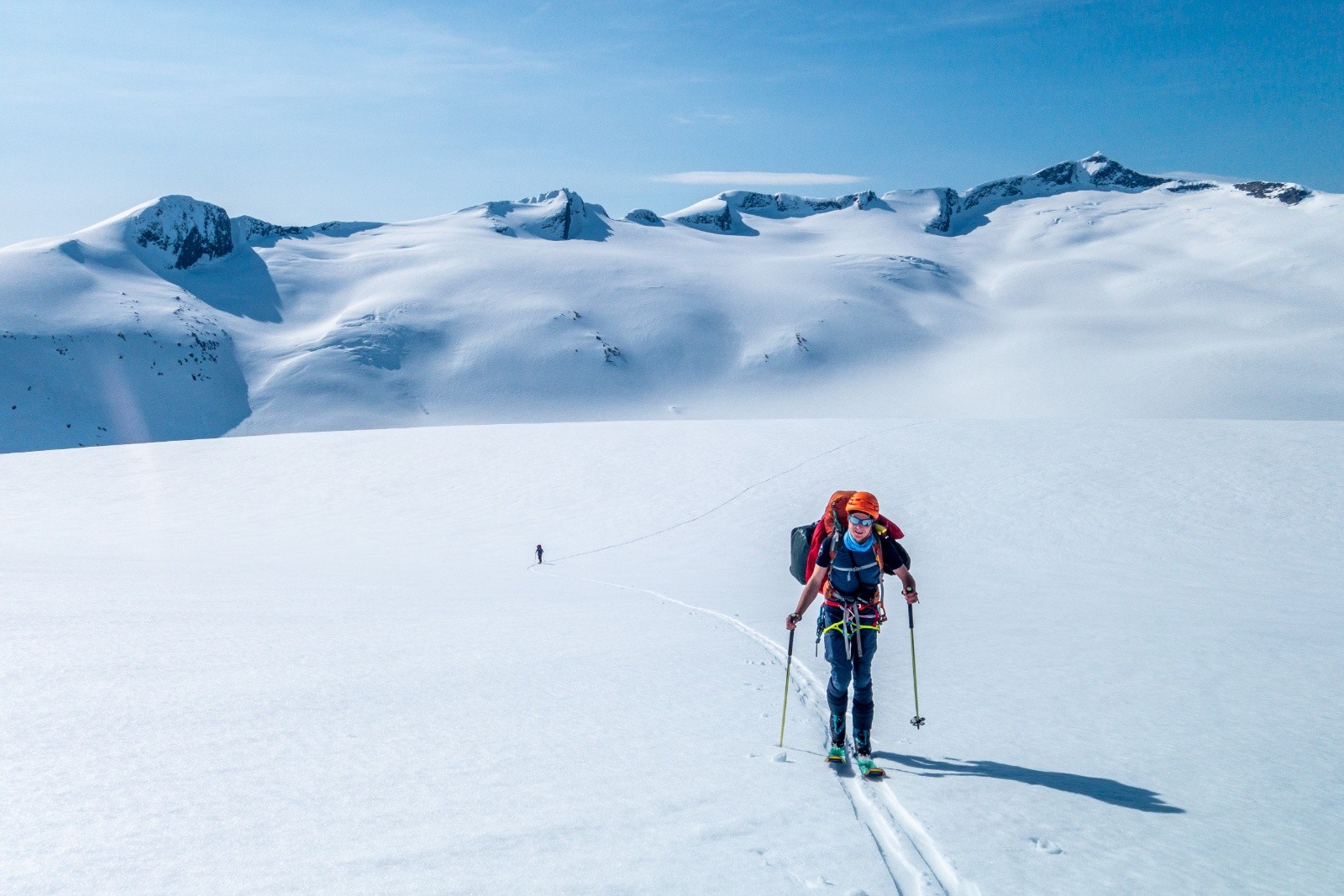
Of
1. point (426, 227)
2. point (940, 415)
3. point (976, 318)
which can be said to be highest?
point (426, 227)

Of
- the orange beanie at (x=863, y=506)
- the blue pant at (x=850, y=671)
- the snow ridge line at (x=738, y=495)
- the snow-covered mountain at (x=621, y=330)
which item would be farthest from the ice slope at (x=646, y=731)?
the snow-covered mountain at (x=621, y=330)

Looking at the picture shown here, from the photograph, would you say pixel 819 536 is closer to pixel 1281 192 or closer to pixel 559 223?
pixel 559 223

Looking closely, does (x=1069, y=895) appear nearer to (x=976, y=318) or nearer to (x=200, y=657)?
(x=200, y=657)

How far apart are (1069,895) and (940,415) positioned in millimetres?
89659

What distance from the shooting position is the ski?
557cm

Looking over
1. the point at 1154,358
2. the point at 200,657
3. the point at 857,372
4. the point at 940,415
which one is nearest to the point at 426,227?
the point at 857,372

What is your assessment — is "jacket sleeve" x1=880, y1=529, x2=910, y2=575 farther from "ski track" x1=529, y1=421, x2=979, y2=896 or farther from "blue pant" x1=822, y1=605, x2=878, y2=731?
"ski track" x1=529, y1=421, x2=979, y2=896

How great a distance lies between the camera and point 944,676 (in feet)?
29.3

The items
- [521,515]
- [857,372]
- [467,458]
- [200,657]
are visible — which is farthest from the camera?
[857,372]

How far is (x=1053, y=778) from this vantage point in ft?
18.6

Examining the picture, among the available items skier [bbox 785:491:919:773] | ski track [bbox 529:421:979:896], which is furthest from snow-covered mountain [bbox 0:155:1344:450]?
ski track [bbox 529:421:979:896]

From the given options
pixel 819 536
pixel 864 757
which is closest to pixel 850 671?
pixel 864 757

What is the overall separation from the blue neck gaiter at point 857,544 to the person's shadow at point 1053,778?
1.64 metres

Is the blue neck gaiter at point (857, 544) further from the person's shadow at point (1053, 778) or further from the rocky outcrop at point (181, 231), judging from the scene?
the rocky outcrop at point (181, 231)
